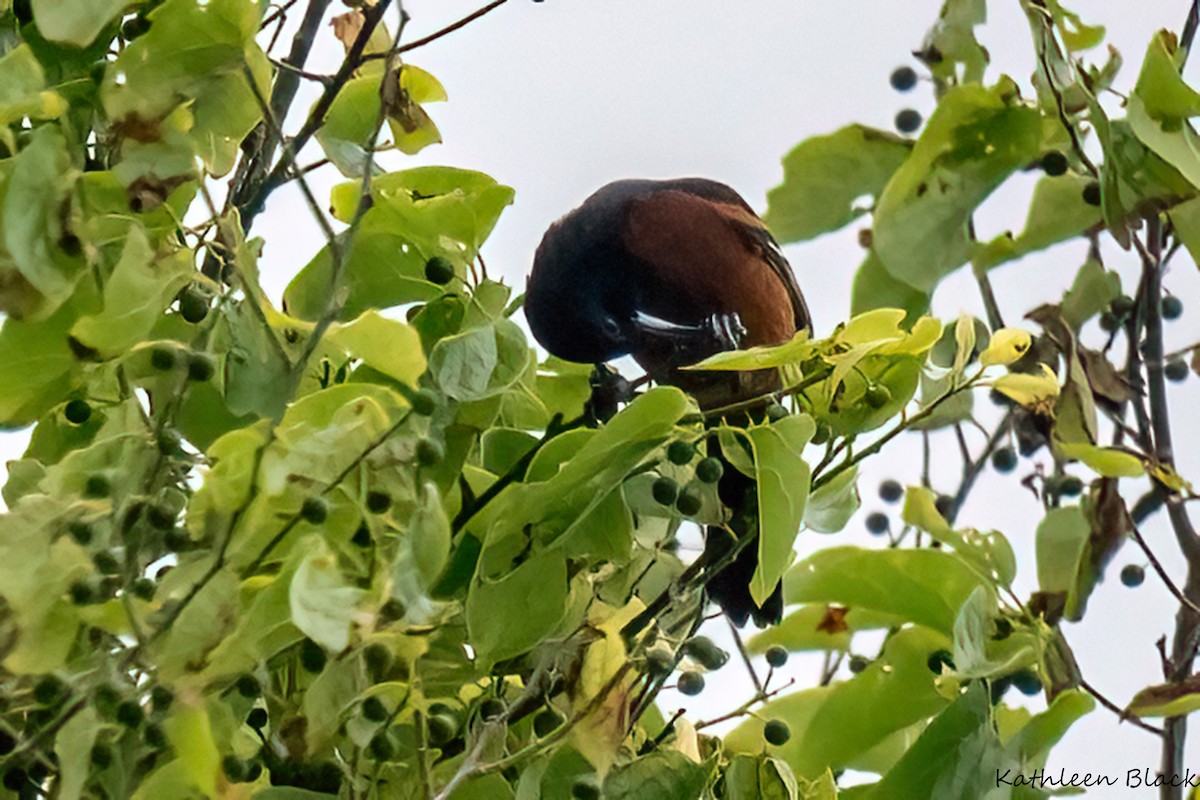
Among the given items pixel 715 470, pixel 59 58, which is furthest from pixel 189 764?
pixel 59 58

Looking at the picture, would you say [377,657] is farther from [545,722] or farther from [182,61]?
[182,61]

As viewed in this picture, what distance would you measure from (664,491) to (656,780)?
0.16m

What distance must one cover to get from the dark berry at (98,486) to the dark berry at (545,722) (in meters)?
0.25

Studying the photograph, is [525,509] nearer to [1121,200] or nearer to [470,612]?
[470,612]

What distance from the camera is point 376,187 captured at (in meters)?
0.86

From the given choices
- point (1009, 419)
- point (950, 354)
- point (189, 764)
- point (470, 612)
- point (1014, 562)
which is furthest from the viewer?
point (1009, 419)

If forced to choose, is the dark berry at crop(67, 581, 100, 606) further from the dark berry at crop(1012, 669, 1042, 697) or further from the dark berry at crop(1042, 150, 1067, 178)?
the dark berry at crop(1042, 150, 1067, 178)

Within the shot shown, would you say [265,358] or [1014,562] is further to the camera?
[1014,562]

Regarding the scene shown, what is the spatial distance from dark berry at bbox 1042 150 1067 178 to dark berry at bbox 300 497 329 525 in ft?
2.37

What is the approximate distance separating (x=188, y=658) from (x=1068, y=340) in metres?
0.75

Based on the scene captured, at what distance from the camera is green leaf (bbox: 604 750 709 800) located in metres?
0.82

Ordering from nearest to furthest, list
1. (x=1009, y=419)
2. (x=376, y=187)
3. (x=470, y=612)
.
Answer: (x=470, y=612) → (x=376, y=187) → (x=1009, y=419)

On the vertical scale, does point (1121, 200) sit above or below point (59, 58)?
below

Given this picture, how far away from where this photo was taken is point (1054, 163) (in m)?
1.18
